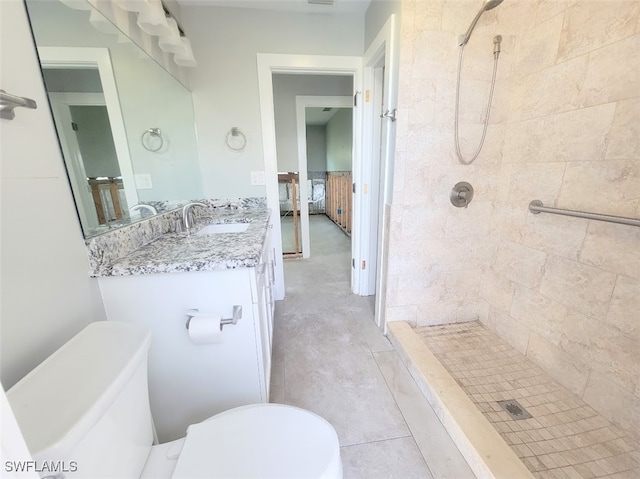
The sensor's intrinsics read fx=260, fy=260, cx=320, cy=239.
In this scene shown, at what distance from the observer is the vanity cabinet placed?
1045 millimetres

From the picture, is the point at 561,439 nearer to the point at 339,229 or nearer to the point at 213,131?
the point at 213,131

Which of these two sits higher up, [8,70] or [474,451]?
[8,70]

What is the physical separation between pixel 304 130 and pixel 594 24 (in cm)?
271

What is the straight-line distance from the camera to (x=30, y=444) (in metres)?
0.43

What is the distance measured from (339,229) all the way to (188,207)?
154 inches

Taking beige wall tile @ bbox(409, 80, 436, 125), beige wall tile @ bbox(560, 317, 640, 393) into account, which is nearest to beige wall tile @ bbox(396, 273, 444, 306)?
beige wall tile @ bbox(560, 317, 640, 393)

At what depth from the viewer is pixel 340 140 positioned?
5652 millimetres

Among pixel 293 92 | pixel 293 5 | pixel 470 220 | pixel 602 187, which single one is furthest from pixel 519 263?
pixel 293 92

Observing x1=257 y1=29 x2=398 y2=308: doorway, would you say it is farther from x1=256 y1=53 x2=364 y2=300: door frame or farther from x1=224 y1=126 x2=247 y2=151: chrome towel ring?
x1=224 y1=126 x2=247 y2=151: chrome towel ring

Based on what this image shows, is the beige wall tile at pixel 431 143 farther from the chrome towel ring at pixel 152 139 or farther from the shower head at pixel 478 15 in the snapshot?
the chrome towel ring at pixel 152 139

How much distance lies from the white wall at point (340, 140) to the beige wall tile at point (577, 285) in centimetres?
389

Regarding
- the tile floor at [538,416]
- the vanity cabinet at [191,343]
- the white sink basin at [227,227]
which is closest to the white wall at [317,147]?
the white sink basin at [227,227]

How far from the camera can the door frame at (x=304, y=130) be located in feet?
10.7

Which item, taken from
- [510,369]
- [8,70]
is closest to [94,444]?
[8,70]
